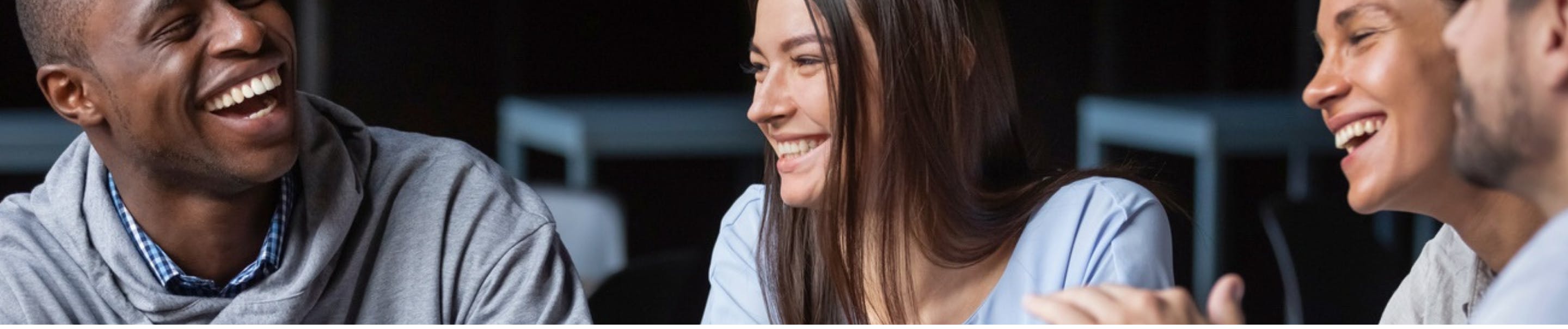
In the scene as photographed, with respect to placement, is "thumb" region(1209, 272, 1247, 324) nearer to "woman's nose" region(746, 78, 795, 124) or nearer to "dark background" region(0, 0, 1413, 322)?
"woman's nose" region(746, 78, 795, 124)

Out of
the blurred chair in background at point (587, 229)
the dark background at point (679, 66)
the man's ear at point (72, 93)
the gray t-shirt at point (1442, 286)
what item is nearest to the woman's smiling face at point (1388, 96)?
the gray t-shirt at point (1442, 286)

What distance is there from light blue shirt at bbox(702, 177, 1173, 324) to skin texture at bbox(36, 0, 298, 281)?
60cm

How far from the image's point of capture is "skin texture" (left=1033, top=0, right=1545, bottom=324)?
1284 mm

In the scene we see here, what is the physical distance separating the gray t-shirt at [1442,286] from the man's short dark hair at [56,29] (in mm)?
1090

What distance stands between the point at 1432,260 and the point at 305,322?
937 millimetres

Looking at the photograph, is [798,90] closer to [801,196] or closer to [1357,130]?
[801,196]

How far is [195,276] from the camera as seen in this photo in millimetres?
1431

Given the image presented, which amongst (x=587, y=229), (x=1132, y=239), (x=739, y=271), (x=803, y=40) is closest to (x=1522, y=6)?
(x=1132, y=239)

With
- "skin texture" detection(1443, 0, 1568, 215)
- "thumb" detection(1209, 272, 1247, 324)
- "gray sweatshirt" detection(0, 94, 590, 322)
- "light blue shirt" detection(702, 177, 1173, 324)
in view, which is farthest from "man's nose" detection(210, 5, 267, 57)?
"skin texture" detection(1443, 0, 1568, 215)

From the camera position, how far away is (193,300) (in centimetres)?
139

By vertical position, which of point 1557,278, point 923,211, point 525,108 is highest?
point 1557,278
